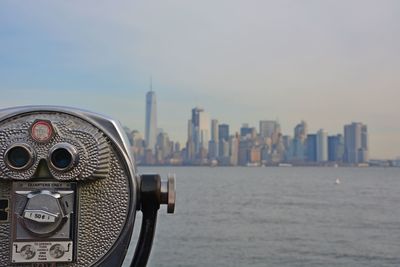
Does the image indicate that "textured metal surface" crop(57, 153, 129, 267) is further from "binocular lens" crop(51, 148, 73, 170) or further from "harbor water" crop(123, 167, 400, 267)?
"harbor water" crop(123, 167, 400, 267)

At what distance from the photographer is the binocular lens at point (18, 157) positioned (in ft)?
4.07

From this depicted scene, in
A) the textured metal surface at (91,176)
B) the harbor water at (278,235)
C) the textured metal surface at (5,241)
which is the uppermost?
the textured metal surface at (91,176)

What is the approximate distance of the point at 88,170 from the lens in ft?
4.10

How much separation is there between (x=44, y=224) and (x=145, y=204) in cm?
26

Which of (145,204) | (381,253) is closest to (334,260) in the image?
(381,253)

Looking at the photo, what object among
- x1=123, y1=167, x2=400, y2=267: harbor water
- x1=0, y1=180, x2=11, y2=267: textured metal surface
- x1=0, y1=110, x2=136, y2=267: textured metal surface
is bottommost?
x1=123, y1=167, x2=400, y2=267: harbor water

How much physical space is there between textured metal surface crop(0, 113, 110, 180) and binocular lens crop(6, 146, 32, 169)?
13 millimetres

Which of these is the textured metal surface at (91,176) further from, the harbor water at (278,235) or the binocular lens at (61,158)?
the harbor water at (278,235)

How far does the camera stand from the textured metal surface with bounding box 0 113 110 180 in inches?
48.9

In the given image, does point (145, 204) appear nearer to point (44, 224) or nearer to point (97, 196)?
point (97, 196)

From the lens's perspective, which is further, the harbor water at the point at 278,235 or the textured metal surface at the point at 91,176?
the harbor water at the point at 278,235

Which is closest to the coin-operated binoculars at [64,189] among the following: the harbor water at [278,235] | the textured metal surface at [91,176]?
the textured metal surface at [91,176]

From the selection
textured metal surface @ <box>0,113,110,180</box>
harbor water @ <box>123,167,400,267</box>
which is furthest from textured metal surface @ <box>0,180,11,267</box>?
harbor water @ <box>123,167,400,267</box>

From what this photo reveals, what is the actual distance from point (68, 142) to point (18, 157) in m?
0.11
